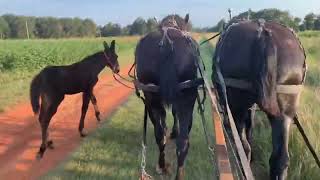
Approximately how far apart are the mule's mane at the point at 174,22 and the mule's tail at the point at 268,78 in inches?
75.5

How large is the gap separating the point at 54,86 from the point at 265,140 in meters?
3.77

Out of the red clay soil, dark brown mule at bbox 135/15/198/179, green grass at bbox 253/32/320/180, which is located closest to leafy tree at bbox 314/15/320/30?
the red clay soil

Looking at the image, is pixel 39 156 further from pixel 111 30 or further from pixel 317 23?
pixel 111 30

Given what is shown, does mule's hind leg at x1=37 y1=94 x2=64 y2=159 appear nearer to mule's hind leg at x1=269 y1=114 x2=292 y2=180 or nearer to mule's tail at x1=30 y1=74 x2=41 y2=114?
mule's tail at x1=30 y1=74 x2=41 y2=114

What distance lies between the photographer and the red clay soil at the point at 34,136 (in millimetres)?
7480

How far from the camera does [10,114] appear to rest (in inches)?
465

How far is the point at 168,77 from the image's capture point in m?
5.56

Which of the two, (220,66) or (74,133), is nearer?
(220,66)

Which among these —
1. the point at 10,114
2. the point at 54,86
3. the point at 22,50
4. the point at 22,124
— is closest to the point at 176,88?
the point at 54,86

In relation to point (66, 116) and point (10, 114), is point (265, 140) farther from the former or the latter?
point (10, 114)

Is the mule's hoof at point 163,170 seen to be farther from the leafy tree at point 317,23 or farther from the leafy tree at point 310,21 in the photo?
the leafy tree at point 310,21

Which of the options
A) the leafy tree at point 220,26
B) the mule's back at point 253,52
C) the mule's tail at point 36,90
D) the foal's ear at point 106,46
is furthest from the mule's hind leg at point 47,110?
the mule's back at point 253,52

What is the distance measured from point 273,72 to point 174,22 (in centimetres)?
219

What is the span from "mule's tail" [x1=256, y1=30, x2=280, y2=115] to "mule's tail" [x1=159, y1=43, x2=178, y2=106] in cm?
116
